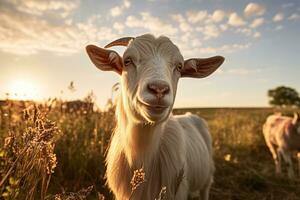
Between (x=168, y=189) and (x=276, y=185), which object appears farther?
(x=276, y=185)

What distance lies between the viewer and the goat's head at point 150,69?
252 centimetres

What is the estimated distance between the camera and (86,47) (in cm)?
349

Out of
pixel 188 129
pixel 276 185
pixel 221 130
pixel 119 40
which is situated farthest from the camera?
pixel 221 130

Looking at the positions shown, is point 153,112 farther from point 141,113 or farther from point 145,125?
point 145,125

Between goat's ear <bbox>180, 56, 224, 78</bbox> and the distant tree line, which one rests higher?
the distant tree line

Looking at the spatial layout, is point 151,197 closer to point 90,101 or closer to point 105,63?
point 105,63

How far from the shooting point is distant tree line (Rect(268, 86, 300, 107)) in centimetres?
5009

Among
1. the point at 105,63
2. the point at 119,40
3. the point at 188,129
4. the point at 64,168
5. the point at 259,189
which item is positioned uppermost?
the point at 119,40

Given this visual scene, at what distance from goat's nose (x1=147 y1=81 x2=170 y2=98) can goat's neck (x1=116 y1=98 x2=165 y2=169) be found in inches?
26.9

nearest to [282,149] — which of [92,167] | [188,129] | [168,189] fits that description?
[188,129]

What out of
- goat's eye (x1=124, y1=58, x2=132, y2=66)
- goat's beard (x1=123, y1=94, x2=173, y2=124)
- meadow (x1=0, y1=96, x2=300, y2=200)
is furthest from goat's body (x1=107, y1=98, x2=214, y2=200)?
goat's eye (x1=124, y1=58, x2=132, y2=66)

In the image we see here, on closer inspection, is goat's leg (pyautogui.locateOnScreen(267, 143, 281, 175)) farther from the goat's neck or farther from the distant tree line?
the distant tree line

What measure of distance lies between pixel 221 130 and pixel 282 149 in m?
4.27

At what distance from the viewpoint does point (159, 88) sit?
2.44m
